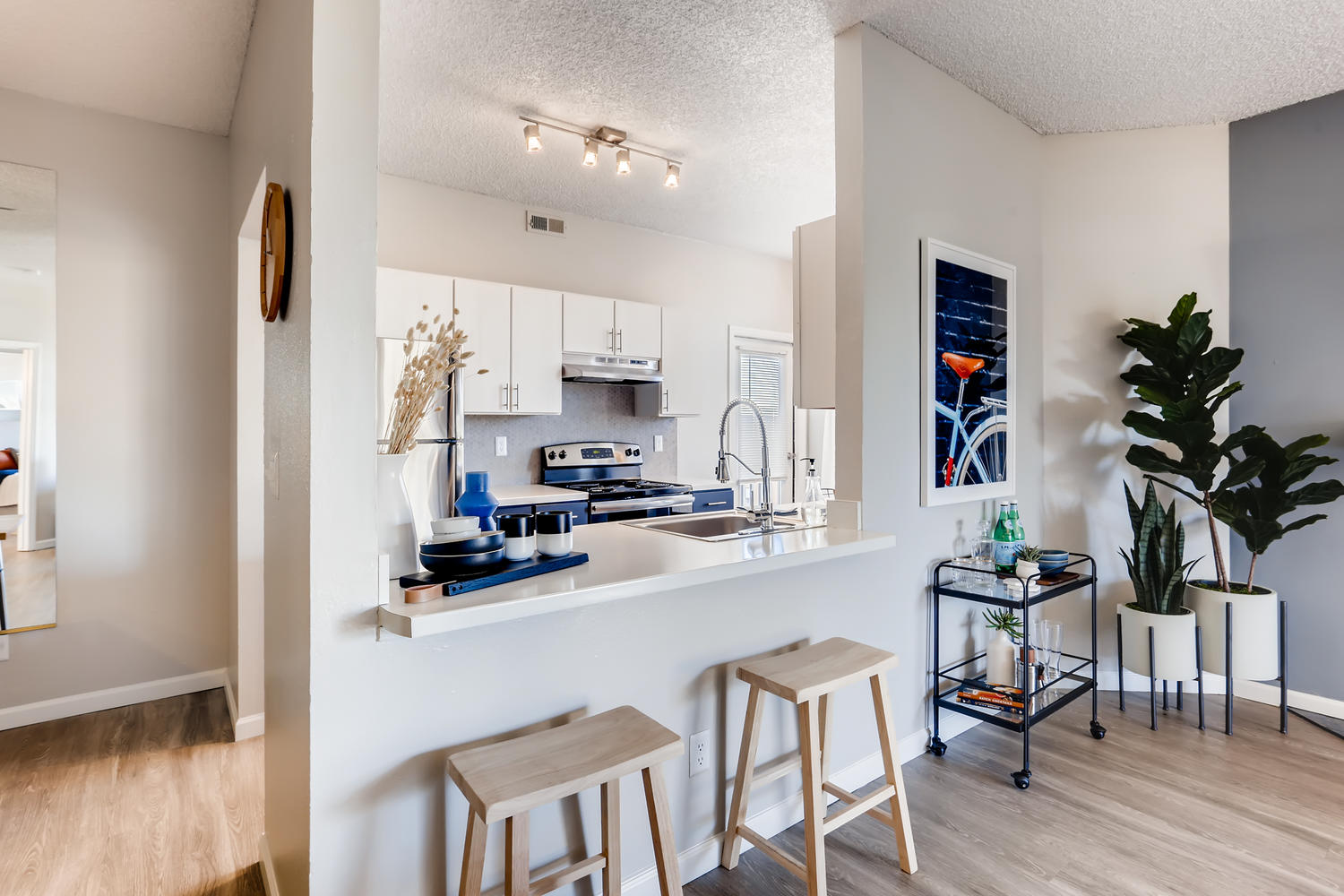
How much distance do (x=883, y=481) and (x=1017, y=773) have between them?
1.10 meters

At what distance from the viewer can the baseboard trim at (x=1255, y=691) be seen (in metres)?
2.88

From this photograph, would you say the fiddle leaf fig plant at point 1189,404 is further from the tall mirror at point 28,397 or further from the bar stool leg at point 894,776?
the tall mirror at point 28,397

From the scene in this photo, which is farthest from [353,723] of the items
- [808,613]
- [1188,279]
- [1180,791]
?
[1188,279]

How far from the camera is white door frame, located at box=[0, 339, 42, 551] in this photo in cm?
288

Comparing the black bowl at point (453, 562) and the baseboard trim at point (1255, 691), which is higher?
the black bowl at point (453, 562)

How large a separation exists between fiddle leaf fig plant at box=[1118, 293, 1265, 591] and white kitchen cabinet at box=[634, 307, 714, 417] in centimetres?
272

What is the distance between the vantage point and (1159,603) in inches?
113

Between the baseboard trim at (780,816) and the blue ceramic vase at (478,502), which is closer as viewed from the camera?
the blue ceramic vase at (478,502)

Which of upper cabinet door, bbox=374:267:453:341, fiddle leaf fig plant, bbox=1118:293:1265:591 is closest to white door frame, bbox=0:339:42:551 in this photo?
upper cabinet door, bbox=374:267:453:341

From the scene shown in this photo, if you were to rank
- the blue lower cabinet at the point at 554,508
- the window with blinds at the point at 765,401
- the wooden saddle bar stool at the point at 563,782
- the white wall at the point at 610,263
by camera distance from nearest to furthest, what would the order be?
the wooden saddle bar stool at the point at 563,782 < the blue lower cabinet at the point at 554,508 < the white wall at the point at 610,263 < the window with blinds at the point at 765,401

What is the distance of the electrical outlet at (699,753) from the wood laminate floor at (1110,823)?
289 mm

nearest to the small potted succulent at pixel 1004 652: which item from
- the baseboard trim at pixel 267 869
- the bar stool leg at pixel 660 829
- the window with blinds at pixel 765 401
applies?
the bar stool leg at pixel 660 829

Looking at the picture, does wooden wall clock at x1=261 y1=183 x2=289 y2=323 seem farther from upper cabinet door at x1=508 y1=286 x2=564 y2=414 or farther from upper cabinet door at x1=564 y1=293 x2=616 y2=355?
upper cabinet door at x1=564 y1=293 x2=616 y2=355

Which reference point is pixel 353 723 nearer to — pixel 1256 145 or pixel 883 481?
pixel 883 481
